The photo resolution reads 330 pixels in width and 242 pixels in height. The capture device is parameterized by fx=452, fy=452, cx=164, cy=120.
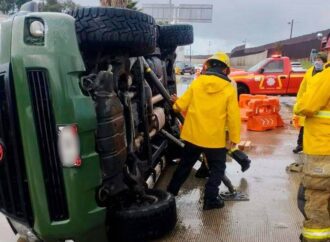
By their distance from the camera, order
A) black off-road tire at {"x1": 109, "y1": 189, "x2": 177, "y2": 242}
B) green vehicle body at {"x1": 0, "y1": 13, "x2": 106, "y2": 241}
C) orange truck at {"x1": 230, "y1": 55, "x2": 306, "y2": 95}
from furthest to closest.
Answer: orange truck at {"x1": 230, "y1": 55, "x2": 306, "y2": 95} → black off-road tire at {"x1": 109, "y1": 189, "x2": 177, "y2": 242} → green vehicle body at {"x1": 0, "y1": 13, "x2": 106, "y2": 241}

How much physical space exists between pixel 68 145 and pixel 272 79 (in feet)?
43.2

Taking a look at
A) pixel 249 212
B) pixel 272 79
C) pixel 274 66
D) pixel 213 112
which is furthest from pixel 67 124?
pixel 274 66

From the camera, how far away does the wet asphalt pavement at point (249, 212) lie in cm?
358

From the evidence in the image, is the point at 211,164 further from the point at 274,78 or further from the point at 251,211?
the point at 274,78

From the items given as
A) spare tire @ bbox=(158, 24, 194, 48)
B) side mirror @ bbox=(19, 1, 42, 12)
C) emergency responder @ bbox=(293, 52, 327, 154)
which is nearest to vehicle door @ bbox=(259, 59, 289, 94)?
emergency responder @ bbox=(293, 52, 327, 154)

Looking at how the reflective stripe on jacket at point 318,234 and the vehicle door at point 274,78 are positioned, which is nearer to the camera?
the reflective stripe on jacket at point 318,234

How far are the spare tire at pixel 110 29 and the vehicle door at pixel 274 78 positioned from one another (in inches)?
485

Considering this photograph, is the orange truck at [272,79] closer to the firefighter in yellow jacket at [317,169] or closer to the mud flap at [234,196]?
the mud flap at [234,196]

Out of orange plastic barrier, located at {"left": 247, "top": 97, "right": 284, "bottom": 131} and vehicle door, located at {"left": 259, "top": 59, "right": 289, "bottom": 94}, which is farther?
vehicle door, located at {"left": 259, "top": 59, "right": 289, "bottom": 94}

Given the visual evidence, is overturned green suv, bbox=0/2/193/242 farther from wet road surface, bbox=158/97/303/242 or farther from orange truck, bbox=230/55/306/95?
orange truck, bbox=230/55/306/95

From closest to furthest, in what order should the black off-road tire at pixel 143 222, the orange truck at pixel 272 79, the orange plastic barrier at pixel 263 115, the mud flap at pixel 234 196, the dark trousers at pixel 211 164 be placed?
the black off-road tire at pixel 143 222 < the dark trousers at pixel 211 164 < the mud flap at pixel 234 196 < the orange plastic barrier at pixel 263 115 < the orange truck at pixel 272 79

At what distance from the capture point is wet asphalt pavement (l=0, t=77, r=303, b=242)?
358 centimetres

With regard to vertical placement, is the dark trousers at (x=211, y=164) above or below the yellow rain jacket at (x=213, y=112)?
below

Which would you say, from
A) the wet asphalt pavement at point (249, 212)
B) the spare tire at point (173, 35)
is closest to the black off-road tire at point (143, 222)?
the wet asphalt pavement at point (249, 212)
